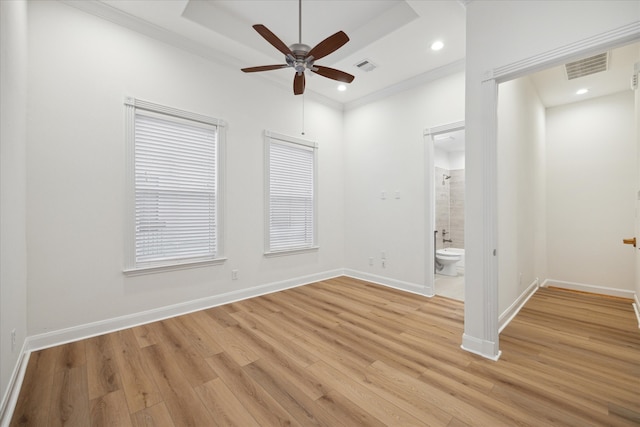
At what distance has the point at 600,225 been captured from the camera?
13.5 ft

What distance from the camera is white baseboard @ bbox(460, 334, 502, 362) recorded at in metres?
2.26

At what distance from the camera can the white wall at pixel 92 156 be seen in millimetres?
2420

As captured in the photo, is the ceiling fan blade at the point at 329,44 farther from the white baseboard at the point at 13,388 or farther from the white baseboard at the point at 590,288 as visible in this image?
the white baseboard at the point at 590,288

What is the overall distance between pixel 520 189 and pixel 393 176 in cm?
171

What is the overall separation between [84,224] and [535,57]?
4.27 meters

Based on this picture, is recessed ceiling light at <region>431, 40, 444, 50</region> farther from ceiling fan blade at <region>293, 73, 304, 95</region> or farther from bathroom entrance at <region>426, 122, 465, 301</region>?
bathroom entrance at <region>426, 122, 465, 301</region>

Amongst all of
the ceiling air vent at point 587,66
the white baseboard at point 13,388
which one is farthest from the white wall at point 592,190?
the white baseboard at point 13,388

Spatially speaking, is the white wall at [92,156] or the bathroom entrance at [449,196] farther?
the bathroom entrance at [449,196]

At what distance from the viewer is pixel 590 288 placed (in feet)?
13.6

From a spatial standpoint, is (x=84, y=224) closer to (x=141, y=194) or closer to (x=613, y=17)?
(x=141, y=194)

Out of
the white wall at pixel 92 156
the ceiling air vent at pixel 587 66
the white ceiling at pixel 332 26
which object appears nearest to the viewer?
the white wall at pixel 92 156

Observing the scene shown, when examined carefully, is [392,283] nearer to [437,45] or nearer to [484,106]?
[484,106]

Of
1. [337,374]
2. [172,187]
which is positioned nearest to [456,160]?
[337,374]

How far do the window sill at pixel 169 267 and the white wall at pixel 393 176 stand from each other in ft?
8.17
